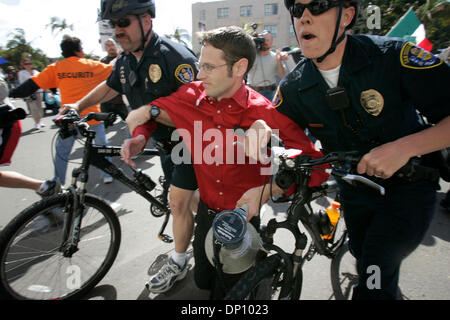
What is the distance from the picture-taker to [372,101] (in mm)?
1496

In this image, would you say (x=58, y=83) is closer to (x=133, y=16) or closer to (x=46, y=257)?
(x=133, y=16)

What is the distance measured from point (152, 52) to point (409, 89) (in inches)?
80.2

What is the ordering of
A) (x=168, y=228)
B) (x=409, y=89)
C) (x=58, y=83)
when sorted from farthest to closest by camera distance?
(x=58, y=83) < (x=168, y=228) < (x=409, y=89)

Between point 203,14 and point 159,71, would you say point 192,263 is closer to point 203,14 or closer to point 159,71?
point 159,71

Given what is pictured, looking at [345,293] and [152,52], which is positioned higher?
[152,52]

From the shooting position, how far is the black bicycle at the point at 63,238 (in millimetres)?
2133

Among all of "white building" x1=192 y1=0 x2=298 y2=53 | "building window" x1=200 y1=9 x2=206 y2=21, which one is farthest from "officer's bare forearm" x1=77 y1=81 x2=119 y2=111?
"building window" x1=200 y1=9 x2=206 y2=21

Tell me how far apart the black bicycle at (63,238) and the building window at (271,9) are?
48.6 meters

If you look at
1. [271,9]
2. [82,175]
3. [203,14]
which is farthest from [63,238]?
[203,14]

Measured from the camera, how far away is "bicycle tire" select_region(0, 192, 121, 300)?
2094 millimetres

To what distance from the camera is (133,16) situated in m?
2.48

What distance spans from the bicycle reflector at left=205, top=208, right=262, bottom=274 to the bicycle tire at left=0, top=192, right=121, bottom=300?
1392mm

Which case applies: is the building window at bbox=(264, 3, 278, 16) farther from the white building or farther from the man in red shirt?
the man in red shirt
